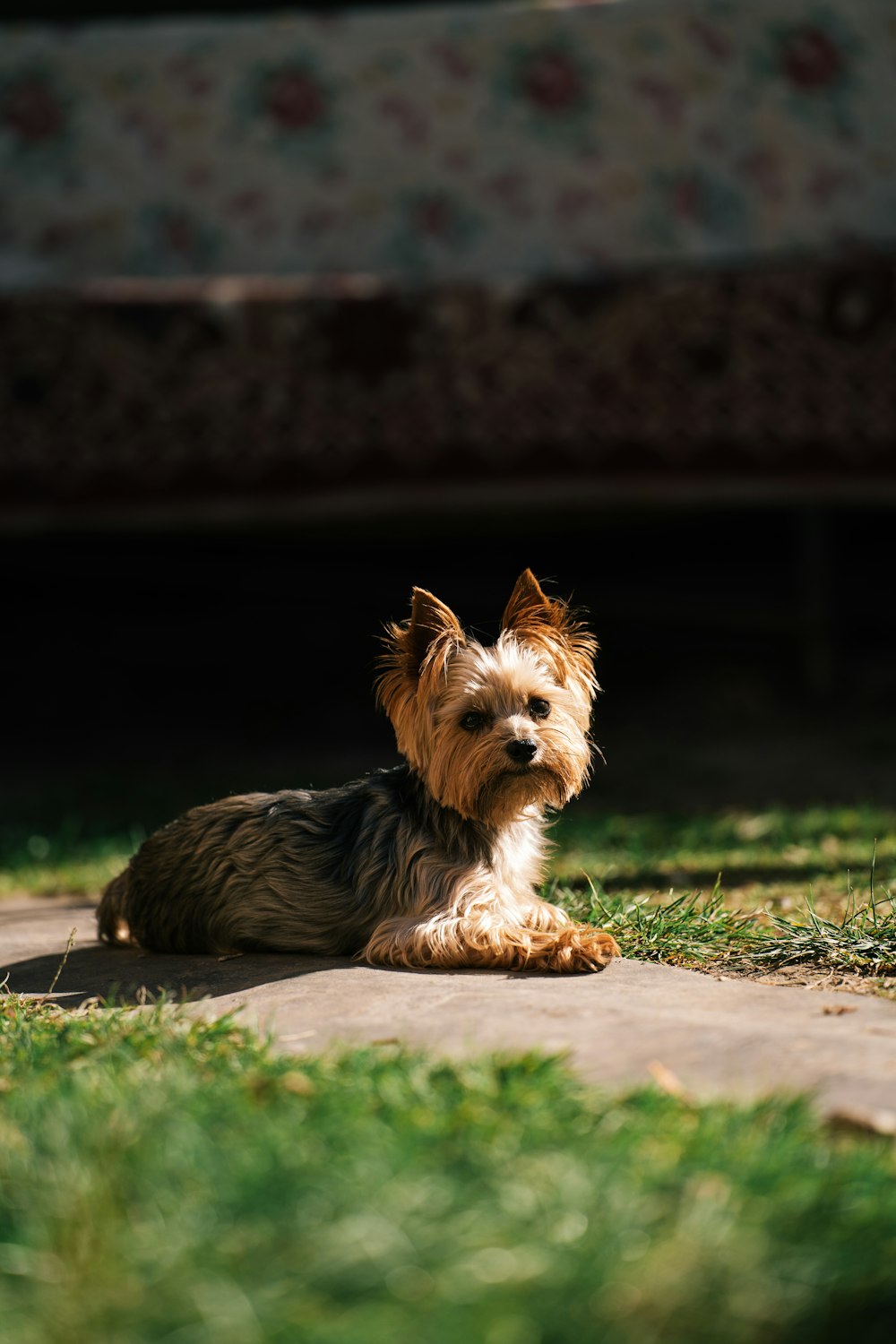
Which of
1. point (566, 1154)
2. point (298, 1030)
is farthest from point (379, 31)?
point (566, 1154)

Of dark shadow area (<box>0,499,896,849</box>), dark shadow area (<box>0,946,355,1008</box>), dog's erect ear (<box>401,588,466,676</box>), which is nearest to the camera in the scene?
dark shadow area (<box>0,946,355,1008</box>)

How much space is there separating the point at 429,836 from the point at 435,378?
4734mm

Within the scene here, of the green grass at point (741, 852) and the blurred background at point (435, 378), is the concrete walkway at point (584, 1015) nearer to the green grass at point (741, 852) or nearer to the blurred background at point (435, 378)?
the green grass at point (741, 852)

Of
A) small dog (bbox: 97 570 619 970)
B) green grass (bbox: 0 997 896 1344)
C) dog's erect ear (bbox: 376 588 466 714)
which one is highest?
dog's erect ear (bbox: 376 588 466 714)

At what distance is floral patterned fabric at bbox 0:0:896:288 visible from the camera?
30.8ft

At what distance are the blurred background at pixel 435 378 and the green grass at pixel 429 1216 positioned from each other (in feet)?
16.5

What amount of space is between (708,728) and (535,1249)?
25.9ft

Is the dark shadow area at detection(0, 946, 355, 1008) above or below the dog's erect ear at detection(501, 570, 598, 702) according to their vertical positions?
below

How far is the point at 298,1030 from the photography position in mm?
3188

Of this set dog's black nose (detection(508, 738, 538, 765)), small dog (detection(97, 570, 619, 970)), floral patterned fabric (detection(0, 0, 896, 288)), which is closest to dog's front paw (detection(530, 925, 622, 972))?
small dog (detection(97, 570, 619, 970))

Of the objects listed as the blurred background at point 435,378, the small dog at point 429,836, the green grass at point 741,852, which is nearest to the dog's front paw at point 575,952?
the small dog at point 429,836

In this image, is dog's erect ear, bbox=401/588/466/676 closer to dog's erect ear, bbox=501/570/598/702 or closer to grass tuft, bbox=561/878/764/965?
dog's erect ear, bbox=501/570/598/702

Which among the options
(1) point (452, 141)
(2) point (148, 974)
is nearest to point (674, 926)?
(2) point (148, 974)

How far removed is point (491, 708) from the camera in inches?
151
